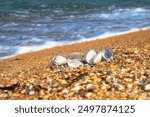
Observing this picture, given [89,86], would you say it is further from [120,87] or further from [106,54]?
[106,54]

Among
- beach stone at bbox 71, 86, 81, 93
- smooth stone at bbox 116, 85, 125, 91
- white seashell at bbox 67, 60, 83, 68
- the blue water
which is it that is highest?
white seashell at bbox 67, 60, 83, 68

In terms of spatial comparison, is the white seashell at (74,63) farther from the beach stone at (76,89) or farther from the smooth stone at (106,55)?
the beach stone at (76,89)

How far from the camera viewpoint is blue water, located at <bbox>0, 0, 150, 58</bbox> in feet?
46.0

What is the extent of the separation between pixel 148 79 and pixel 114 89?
606 mm

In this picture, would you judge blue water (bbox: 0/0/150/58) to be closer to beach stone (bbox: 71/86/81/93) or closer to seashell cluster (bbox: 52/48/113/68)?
seashell cluster (bbox: 52/48/113/68)

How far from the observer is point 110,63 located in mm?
7711

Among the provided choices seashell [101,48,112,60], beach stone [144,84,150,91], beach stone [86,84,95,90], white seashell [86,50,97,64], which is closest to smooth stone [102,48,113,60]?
seashell [101,48,112,60]

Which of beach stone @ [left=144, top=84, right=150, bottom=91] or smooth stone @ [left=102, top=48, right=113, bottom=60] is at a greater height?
smooth stone @ [left=102, top=48, right=113, bottom=60]

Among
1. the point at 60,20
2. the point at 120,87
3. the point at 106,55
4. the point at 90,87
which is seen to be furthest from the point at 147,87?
the point at 60,20

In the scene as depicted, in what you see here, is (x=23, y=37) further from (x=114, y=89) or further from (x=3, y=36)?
(x=114, y=89)

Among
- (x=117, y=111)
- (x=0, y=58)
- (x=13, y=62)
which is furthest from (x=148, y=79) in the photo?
(x=0, y=58)

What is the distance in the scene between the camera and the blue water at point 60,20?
1402 centimetres

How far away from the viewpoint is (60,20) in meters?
18.1

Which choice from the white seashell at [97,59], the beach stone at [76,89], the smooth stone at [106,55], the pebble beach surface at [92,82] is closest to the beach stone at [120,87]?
the pebble beach surface at [92,82]
